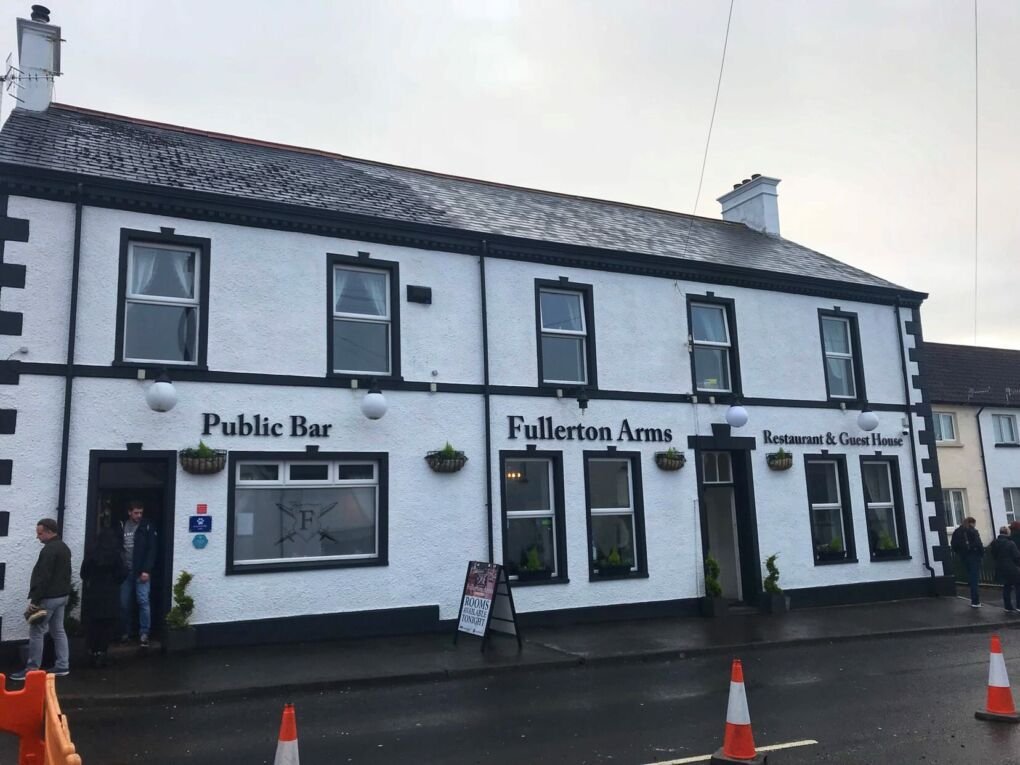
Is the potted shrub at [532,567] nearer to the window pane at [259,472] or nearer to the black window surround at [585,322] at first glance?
the black window surround at [585,322]

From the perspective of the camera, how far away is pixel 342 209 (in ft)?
44.2

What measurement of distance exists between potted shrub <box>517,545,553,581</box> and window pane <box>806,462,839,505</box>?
623 centimetres

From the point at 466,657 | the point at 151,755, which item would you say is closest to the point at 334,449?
the point at 466,657

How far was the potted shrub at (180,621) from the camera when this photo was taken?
11.0 m

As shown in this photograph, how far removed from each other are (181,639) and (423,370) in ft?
17.2

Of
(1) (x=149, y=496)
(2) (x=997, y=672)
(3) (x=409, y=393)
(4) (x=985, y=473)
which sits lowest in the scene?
(2) (x=997, y=672)

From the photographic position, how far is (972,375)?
29719 millimetres

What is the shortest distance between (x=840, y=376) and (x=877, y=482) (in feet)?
7.80

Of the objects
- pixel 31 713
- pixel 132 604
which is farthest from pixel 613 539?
pixel 31 713

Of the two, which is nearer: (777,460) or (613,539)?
(613,539)

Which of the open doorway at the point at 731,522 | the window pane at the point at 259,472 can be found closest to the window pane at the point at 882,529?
the open doorway at the point at 731,522

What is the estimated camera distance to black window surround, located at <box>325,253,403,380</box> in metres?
13.0

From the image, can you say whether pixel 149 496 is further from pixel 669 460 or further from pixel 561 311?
pixel 669 460

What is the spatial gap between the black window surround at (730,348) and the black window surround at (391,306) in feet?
19.3
